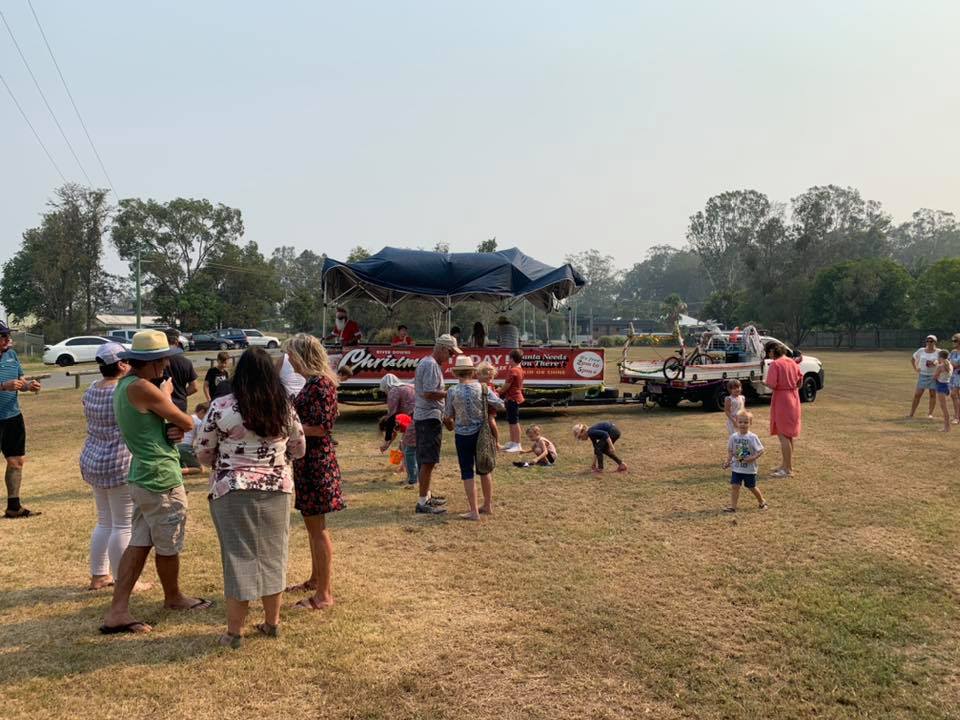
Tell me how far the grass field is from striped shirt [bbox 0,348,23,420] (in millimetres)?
1026

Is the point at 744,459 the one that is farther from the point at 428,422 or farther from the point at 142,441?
the point at 142,441

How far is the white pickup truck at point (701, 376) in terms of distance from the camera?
46.8ft

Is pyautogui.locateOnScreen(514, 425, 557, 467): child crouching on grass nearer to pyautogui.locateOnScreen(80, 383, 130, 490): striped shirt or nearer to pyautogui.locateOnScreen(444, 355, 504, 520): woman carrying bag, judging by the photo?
pyautogui.locateOnScreen(444, 355, 504, 520): woman carrying bag

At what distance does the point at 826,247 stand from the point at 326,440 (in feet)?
272

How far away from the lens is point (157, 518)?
13.6 ft

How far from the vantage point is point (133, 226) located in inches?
2381

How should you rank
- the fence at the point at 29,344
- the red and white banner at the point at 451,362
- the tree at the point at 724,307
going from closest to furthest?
1. the red and white banner at the point at 451,362
2. the fence at the point at 29,344
3. the tree at the point at 724,307

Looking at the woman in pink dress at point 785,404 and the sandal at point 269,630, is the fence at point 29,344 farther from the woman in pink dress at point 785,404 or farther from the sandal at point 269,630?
the sandal at point 269,630

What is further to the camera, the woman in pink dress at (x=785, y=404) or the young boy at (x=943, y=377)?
the young boy at (x=943, y=377)

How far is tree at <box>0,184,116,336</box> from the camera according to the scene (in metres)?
52.4

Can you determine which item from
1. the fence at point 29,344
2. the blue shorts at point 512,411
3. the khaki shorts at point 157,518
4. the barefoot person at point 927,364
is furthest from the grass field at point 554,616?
the fence at point 29,344

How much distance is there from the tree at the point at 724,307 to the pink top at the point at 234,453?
71.8m

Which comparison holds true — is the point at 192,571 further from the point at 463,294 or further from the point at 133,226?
the point at 133,226

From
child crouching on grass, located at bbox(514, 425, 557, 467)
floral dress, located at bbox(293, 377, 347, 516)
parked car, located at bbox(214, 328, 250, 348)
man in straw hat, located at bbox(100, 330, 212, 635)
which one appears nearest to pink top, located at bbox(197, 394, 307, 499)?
man in straw hat, located at bbox(100, 330, 212, 635)
